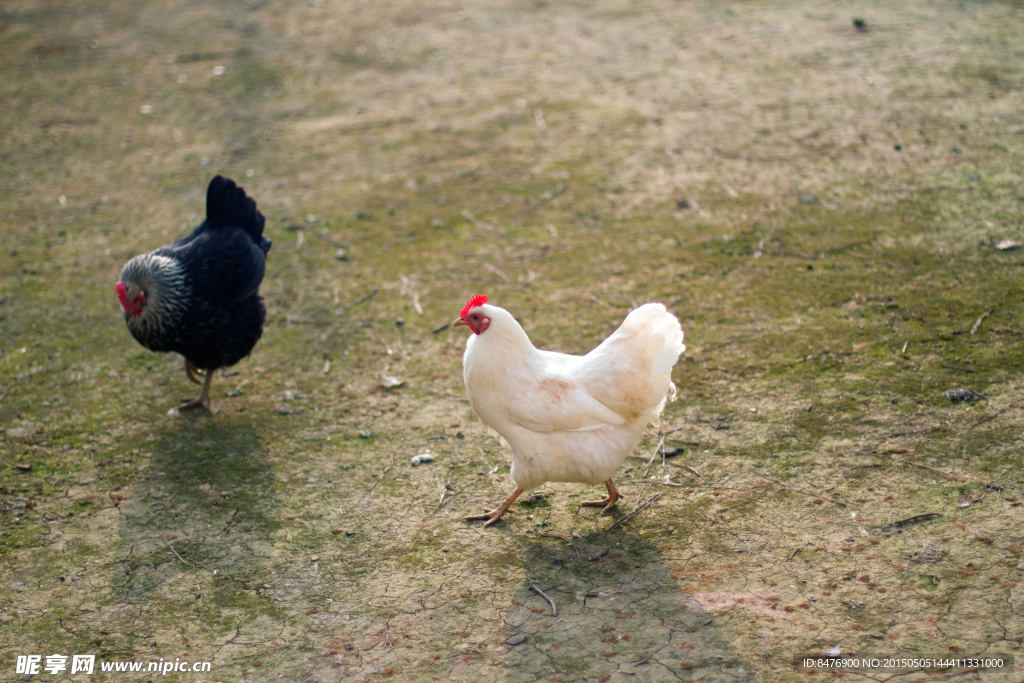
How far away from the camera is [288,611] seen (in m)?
3.25

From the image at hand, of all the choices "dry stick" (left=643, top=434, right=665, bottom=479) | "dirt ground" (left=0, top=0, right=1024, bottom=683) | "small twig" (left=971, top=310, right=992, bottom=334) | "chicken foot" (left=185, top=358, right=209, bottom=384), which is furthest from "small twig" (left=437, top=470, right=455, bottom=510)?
"small twig" (left=971, top=310, right=992, bottom=334)

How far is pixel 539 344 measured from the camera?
192 inches

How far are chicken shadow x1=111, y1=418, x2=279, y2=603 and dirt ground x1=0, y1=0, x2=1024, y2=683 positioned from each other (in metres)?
0.02

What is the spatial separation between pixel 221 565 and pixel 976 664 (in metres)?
3.19

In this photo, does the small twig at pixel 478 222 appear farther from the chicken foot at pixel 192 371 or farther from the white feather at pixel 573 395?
the white feather at pixel 573 395

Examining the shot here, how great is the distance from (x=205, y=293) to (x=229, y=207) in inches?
27.7

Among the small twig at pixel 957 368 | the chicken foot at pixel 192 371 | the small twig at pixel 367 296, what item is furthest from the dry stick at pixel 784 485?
the chicken foot at pixel 192 371

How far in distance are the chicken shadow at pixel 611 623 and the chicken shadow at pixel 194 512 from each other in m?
1.39

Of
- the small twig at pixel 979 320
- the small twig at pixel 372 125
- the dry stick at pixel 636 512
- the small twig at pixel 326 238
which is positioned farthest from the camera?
the small twig at pixel 372 125

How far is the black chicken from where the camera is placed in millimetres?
4398

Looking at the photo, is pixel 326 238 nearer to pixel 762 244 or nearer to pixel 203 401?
pixel 203 401

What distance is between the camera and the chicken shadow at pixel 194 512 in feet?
11.4

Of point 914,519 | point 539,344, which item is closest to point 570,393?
point 539,344

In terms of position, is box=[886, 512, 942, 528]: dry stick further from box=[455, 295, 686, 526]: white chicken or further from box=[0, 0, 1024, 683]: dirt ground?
box=[455, 295, 686, 526]: white chicken
